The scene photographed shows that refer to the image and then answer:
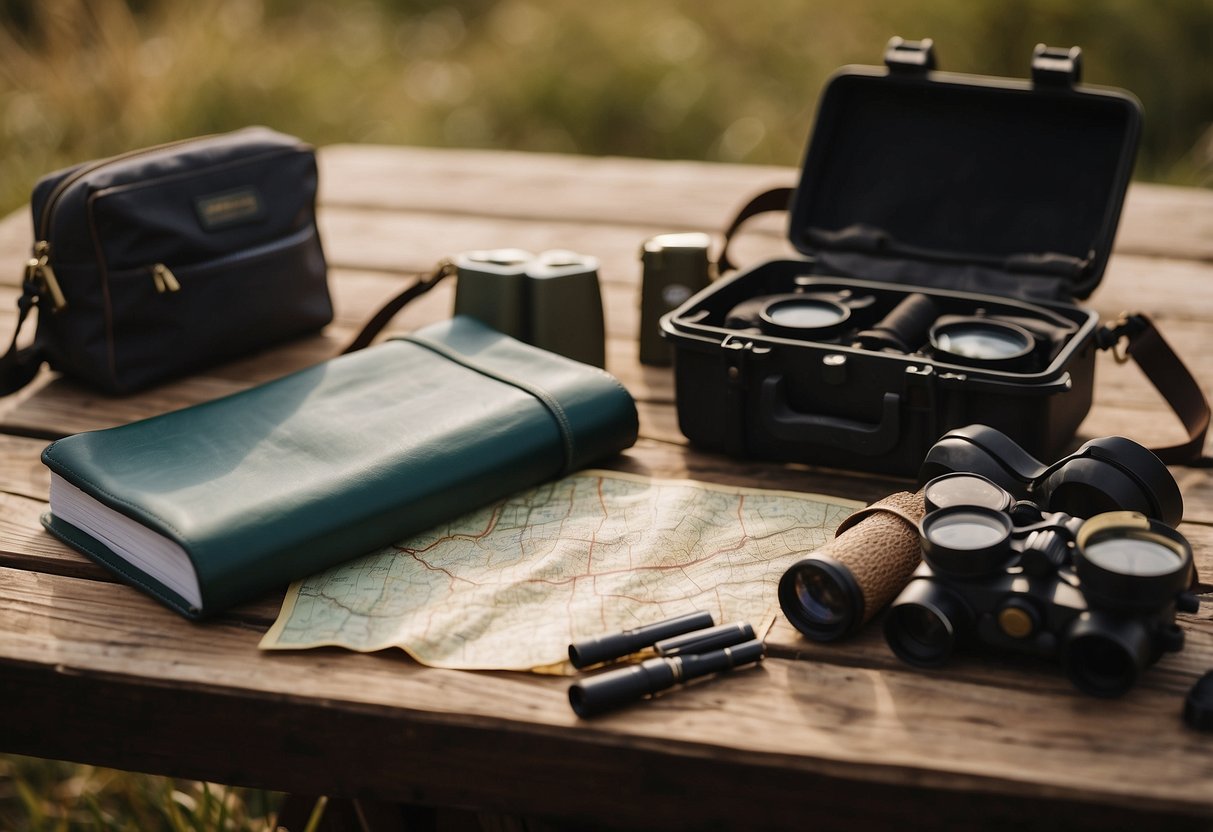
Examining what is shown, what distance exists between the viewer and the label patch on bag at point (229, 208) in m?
1.93

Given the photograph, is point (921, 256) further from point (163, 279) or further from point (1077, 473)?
point (163, 279)

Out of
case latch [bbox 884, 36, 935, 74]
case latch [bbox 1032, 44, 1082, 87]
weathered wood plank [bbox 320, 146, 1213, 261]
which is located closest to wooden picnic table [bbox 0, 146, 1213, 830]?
case latch [bbox 1032, 44, 1082, 87]

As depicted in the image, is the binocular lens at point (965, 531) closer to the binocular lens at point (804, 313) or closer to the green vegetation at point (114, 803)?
A: the binocular lens at point (804, 313)

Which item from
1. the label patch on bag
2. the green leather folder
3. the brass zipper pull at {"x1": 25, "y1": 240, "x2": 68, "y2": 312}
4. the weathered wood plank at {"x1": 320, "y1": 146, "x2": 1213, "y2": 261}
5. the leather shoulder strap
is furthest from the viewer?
the weathered wood plank at {"x1": 320, "y1": 146, "x2": 1213, "y2": 261}

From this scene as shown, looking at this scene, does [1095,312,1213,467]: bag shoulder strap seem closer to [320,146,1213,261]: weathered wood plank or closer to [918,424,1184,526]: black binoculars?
[918,424,1184,526]: black binoculars

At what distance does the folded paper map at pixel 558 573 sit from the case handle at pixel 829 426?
82mm

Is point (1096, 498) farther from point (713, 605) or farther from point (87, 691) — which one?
point (87, 691)

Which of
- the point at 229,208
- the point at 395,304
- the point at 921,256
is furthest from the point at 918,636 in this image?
the point at 229,208

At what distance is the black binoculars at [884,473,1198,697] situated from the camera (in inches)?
44.0

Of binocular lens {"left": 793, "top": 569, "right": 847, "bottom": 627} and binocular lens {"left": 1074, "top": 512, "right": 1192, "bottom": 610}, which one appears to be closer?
binocular lens {"left": 1074, "top": 512, "right": 1192, "bottom": 610}

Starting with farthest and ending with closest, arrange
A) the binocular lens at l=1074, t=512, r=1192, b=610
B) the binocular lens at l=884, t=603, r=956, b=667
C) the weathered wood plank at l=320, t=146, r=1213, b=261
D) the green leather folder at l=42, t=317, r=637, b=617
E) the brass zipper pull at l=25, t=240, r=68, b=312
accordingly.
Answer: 1. the weathered wood plank at l=320, t=146, r=1213, b=261
2. the brass zipper pull at l=25, t=240, r=68, b=312
3. the green leather folder at l=42, t=317, r=637, b=617
4. the binocular lens at l=884, t=603, r=956, b=667
5. the binocular lens at l=1074, t=512, r=1192, b=610

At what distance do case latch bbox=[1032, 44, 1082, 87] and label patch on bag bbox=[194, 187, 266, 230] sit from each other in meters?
1.21

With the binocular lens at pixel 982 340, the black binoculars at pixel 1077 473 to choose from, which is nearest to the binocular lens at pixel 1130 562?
the black binoculars at pixel 1077 473

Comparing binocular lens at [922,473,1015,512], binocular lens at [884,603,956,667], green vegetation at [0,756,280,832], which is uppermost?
binocular lens at [922,473,1015,512]
